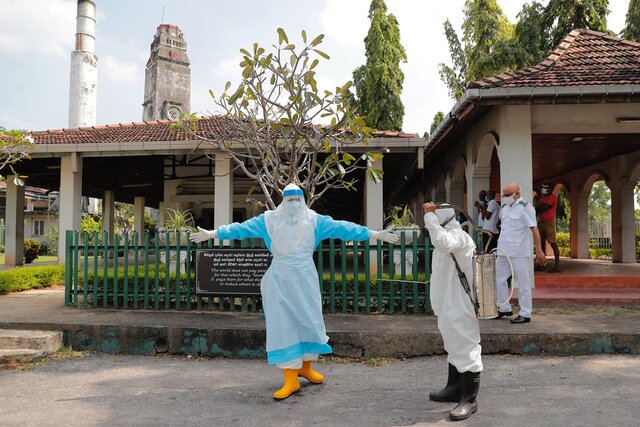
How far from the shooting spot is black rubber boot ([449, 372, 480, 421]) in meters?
3.21

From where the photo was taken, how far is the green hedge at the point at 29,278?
7939 mm

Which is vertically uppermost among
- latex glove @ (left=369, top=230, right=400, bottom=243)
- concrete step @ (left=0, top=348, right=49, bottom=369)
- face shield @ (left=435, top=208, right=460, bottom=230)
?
face shield @ (left=435, top=208, right=460, bottom=230)

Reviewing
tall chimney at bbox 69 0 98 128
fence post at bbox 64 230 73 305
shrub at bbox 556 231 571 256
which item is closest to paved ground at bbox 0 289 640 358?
fence post at bbox 64 230 73 305

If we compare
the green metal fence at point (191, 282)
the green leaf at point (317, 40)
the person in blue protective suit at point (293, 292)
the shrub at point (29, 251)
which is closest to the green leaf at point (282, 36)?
the green leaf at point (317, 40)

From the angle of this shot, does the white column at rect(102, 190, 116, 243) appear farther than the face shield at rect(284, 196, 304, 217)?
Yes

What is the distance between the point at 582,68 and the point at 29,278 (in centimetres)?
960

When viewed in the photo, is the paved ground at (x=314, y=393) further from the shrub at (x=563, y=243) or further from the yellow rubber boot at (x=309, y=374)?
the shrub at (x=563, y=243)

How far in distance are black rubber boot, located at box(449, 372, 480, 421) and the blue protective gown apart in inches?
42.9

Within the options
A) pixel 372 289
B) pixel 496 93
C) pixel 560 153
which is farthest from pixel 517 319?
pixel 560 153

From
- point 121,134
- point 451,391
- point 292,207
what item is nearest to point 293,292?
point 292,207

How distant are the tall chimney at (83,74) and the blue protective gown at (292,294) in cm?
4165

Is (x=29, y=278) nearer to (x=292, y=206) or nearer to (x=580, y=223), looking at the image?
(x=292, y=206)

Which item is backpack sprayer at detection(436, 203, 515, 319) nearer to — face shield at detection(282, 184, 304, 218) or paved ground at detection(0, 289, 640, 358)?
face shield at detection(282, 184, 304, 218)

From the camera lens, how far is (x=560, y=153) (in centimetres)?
1158
